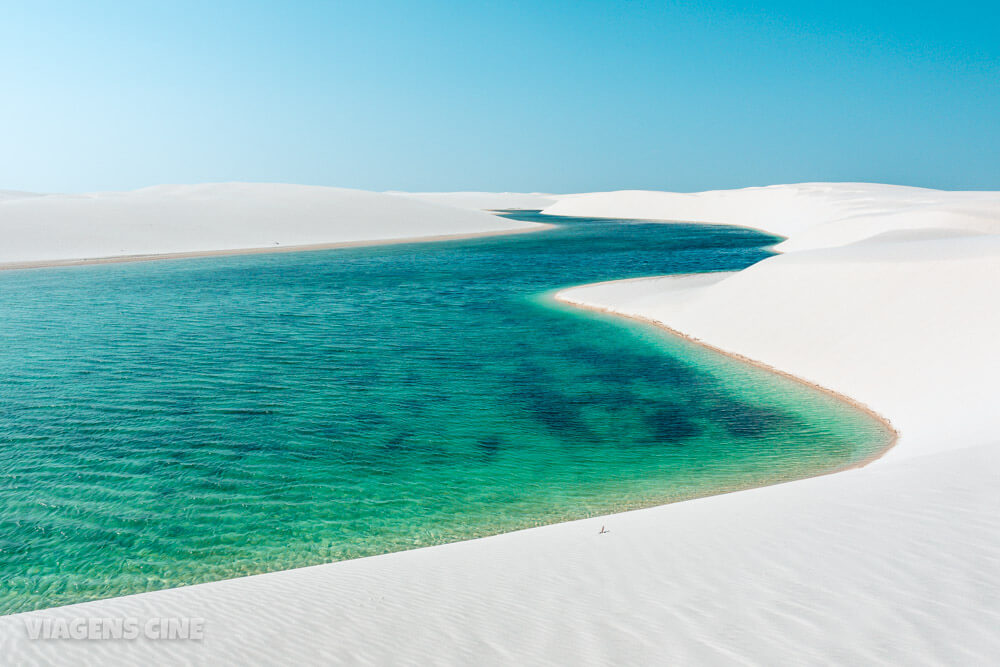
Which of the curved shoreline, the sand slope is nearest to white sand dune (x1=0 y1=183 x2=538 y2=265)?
the sand slope

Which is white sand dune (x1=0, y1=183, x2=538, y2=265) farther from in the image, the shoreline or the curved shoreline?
the curved shoreline

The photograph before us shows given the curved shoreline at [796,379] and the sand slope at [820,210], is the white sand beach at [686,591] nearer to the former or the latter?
the curved shoreline at [796,379]

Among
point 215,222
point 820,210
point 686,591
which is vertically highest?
point 215,222

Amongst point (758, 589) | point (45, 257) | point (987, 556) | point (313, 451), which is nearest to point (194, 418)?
point (313, 451)

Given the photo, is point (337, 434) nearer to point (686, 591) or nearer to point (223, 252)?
point (686, 591)

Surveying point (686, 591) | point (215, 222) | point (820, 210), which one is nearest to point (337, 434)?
point (686, 591)

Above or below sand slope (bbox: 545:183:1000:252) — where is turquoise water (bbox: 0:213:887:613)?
below

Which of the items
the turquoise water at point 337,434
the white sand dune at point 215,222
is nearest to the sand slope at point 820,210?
the turquoise water at point 337,434
